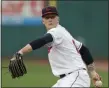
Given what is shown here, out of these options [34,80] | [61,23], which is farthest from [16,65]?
[61,23]

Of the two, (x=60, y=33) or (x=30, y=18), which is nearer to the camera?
(x=60, y=33)

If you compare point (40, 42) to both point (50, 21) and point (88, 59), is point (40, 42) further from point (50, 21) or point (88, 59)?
point (88, 59)

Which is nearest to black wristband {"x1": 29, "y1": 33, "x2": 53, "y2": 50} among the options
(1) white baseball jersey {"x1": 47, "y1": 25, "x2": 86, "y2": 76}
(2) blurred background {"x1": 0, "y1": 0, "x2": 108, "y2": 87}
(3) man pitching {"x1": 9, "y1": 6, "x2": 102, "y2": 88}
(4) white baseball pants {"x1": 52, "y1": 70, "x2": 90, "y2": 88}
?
(3) man pitching {"x1": 9, "y1": 6, "x2": 102, "y2": 88}

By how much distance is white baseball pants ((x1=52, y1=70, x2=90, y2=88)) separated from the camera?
16.3ft

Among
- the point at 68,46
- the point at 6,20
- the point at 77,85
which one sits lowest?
the point at 6,20

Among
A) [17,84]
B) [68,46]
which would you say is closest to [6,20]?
[17,84]

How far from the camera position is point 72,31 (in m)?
21.7

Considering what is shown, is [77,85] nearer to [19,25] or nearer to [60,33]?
[60,33]

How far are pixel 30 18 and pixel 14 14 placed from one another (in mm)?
797

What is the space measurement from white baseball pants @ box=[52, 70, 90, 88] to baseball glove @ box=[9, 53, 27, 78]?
1.39 feet

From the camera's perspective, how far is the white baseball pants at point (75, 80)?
4973 millimetres

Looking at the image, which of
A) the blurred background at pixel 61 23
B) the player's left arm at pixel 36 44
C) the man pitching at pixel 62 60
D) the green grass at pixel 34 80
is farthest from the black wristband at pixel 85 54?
the blurred background at pixel 61 23

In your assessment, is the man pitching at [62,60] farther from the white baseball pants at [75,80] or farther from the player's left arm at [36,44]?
the player's left arm at [36,44]

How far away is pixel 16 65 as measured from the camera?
4891 mm
